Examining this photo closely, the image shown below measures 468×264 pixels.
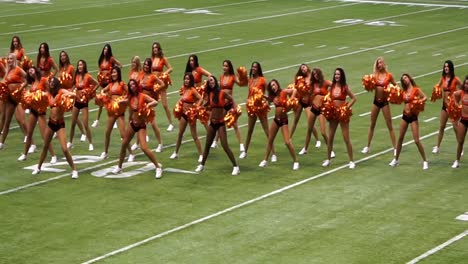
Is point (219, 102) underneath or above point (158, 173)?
above

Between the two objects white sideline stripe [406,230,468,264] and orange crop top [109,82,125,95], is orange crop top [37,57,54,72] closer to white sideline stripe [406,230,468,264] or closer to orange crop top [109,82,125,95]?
orange crop top [109,82,125,95]

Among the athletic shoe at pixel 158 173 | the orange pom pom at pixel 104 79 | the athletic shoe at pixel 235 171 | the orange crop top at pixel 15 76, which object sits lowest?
the athletic shoe at pixel 235 171

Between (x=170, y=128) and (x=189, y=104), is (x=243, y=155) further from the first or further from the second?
(x=170, y=128)

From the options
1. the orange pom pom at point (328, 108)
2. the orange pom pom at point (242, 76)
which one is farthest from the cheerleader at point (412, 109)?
the orange pom pom at point (242, 76)

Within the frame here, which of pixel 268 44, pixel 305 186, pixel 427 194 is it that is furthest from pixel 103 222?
pixel 268 44

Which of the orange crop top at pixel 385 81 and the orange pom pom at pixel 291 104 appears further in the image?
the orange crop top at pixel 385 81

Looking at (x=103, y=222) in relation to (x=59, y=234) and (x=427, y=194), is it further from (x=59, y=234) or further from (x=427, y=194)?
(x=427, y=194)

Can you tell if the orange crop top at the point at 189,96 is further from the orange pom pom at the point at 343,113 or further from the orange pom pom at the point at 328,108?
the orange pom pom at the point at 343,113

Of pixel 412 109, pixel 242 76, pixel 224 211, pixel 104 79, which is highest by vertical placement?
pixel 242 76

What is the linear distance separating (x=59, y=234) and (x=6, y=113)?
6.32 metres

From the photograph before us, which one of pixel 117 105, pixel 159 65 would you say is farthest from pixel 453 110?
pixel 159 65

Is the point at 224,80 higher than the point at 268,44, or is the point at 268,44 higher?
the point at 224,80

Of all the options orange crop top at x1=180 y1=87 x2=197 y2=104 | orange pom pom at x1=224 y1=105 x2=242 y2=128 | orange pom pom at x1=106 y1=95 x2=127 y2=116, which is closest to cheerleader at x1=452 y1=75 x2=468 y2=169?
orange pom pom at x1=224 y1=105 x2=242 y2=128

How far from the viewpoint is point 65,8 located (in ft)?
153
